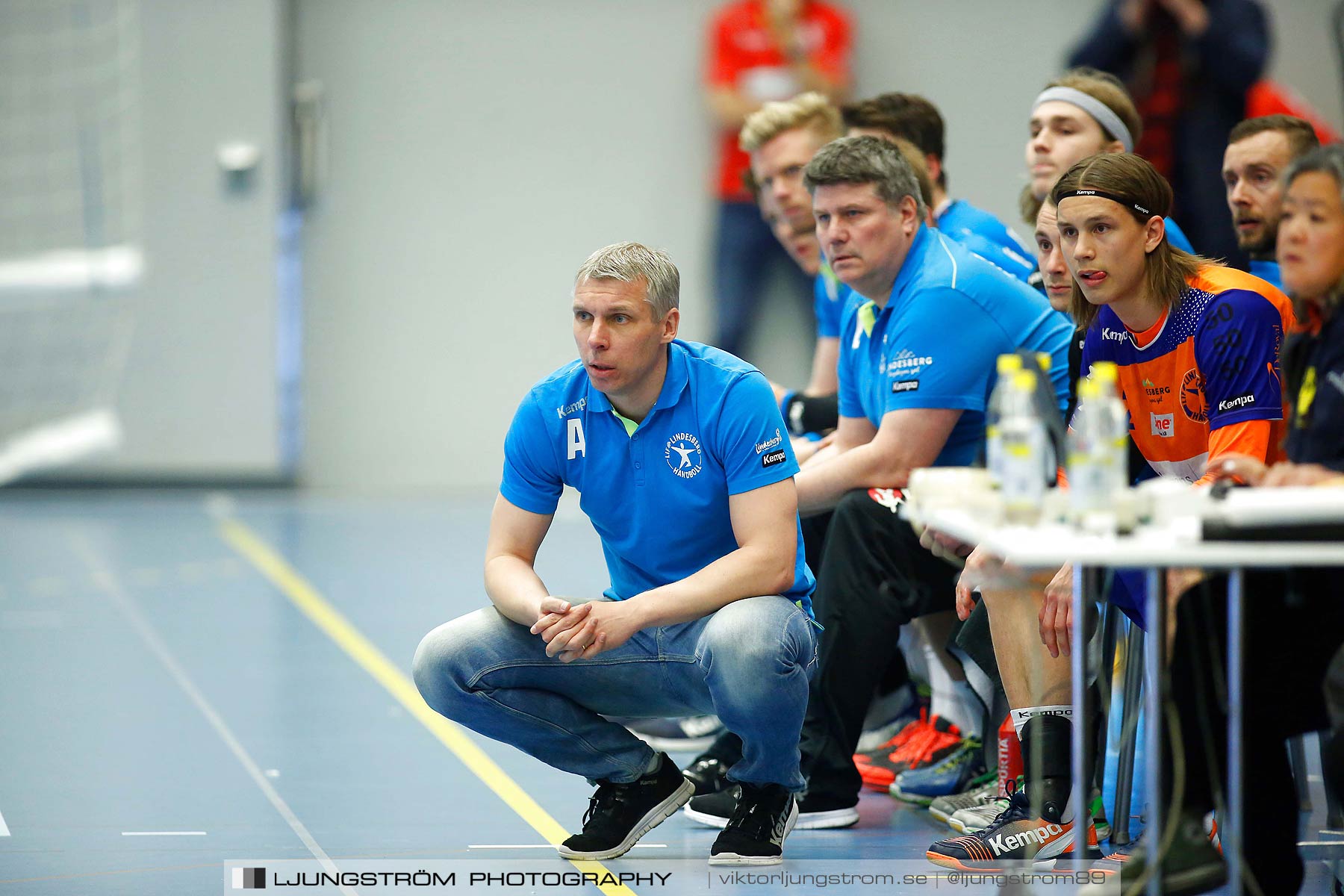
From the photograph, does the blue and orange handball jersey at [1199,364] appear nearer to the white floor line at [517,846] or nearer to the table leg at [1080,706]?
the table leg at [1080,706]

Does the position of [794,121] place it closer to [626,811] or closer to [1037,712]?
[1037,712]

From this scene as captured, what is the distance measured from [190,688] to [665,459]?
232 centimetres

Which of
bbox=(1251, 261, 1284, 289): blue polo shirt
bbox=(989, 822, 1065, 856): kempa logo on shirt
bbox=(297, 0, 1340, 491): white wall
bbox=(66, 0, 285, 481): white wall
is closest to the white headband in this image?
bbox=(1251, 261, 1284, 289): blue polo shirt

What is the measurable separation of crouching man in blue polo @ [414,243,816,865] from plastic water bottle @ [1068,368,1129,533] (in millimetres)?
893

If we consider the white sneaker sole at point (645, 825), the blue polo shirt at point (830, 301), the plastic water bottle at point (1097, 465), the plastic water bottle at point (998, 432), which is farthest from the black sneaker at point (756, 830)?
the blue polo shirt at point (830, 301)

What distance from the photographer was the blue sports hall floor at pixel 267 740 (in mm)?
3494

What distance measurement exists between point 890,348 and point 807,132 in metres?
1.29

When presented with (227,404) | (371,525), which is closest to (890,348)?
(371,525)

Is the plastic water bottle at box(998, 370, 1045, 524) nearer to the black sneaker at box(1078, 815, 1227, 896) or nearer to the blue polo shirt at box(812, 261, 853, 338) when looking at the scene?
the black sneaker at box(1078, 815, 1227, 896)

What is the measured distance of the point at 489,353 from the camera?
9906mm

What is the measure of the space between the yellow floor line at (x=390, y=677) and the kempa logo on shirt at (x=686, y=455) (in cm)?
84

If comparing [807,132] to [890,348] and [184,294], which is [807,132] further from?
[184,294]

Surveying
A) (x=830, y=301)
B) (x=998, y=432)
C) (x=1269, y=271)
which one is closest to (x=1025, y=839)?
(x=998, y=432)

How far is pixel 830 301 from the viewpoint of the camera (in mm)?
5172
